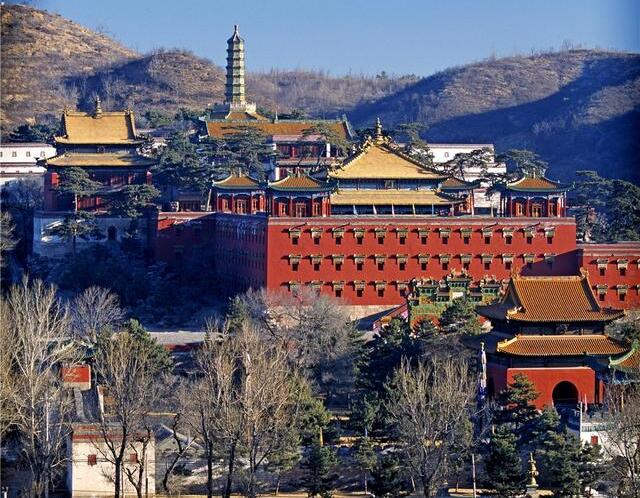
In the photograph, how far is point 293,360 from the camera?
234 feet

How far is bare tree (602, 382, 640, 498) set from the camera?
52.1 metres

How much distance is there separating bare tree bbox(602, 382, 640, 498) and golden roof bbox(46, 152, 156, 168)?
4833cm

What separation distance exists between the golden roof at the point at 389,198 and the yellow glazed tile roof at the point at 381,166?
2.42ft

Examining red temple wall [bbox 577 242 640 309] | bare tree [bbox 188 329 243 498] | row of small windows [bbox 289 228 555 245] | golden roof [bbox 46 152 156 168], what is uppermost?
golden roof [bbox 46 152 156 168]

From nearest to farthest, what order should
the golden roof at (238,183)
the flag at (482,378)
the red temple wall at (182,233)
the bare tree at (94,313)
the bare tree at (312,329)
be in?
the flag at (482,378) < the bare tree at (312,329) < the bare tree at (94,313) < the golden roof at (238,183) < the red temple wall at (182,233)

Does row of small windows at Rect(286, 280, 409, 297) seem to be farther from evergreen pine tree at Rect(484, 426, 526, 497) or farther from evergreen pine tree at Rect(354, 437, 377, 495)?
evergreen pine tree at Rect(484, 426, 526, 497)

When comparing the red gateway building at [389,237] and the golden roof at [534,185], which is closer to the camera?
the red gateway building at [389,237]

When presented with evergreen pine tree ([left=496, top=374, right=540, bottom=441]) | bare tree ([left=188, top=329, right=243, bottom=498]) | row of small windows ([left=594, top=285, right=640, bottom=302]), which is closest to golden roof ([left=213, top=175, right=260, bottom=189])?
row of small windows ([left=594, top=285, right=640, bottom=302])

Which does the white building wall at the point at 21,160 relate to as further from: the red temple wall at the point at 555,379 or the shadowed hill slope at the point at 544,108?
the red temple wall at the point at 555,379


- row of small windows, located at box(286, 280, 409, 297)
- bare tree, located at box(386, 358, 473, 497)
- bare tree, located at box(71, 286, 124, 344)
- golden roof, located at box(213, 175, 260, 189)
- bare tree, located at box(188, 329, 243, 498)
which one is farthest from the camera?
golden roof, located at box(213, 175, 260, 189)

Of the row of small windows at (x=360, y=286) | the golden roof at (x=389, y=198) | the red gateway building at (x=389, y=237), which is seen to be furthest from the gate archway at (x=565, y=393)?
the golden roof at (x=389, y=198)

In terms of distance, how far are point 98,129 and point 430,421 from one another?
51.8 metres

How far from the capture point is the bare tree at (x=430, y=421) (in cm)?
5609

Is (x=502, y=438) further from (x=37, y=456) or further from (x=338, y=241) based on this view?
(x=338, y=241)
